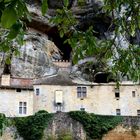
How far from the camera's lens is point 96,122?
38.9 metres

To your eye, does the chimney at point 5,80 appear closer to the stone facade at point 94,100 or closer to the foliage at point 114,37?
the stone facade at point 94,100

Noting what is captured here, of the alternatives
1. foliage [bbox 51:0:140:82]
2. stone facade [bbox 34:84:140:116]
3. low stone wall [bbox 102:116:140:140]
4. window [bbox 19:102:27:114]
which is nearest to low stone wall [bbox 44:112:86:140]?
low stone wall [bbox 102:116:140:140]

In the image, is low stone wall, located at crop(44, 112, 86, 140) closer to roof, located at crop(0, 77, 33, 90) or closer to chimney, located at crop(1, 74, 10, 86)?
roof, located at crop(0, 77, 33, 90)

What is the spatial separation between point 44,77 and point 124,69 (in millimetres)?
42218

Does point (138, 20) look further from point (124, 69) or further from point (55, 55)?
point (55, 55)

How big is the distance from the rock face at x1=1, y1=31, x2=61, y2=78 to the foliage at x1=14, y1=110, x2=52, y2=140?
41.9 ft

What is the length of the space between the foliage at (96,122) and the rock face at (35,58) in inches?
534

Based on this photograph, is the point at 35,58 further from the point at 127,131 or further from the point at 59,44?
the point at 127,131

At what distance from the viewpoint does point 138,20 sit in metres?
7.18

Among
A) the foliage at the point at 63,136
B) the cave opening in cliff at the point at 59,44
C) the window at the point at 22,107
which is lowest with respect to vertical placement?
the foliage at the point at 63,136

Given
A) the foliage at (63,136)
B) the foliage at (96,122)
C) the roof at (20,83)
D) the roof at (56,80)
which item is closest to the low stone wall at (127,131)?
the foliage at (96,122)

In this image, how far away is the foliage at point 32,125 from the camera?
3671 cm

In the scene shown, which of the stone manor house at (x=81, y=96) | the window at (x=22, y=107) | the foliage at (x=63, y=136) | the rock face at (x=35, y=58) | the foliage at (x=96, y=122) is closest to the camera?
the foliage at (x=63, y=136)

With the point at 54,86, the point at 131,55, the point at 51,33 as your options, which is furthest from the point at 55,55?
the point at 131,55
